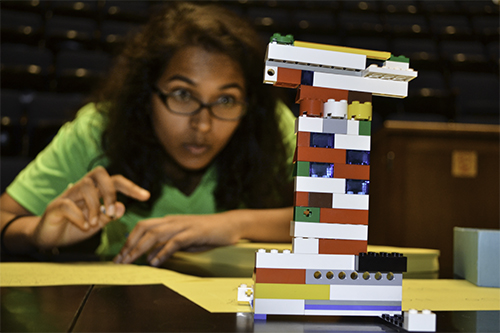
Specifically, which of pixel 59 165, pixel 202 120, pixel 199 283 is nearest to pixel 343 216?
pixel 199 283

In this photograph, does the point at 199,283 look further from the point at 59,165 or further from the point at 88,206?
the point at 59,165

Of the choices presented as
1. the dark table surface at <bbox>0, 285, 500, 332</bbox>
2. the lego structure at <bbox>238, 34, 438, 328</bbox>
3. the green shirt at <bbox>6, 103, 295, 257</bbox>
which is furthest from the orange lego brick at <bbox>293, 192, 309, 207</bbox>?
the green shirt at <bbox>6, 103, 295, 257</bbox>

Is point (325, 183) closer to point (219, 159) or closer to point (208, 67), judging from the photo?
point (208, 67)

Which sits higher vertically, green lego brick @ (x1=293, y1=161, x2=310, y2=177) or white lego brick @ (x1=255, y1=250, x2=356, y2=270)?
green lego brick @ (x1=293, y1=161, x2=310, y2=177)

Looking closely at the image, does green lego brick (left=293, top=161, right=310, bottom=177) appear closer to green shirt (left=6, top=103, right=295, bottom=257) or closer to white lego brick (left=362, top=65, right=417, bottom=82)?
white lego brick (left=362, top=65, right=417, bottom=82)

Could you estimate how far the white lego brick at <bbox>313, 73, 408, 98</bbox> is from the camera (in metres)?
0.42

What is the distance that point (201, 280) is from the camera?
0.56 m

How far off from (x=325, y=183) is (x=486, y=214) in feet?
3.32

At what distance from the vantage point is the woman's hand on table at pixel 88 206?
76cm

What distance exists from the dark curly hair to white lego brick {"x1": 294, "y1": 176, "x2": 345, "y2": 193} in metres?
0.74

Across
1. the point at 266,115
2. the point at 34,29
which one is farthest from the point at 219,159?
the point at 34,29

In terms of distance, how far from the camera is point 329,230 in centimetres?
40

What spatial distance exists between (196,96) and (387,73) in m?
0.67

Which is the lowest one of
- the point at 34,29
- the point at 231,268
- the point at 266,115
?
the point at 231,268
